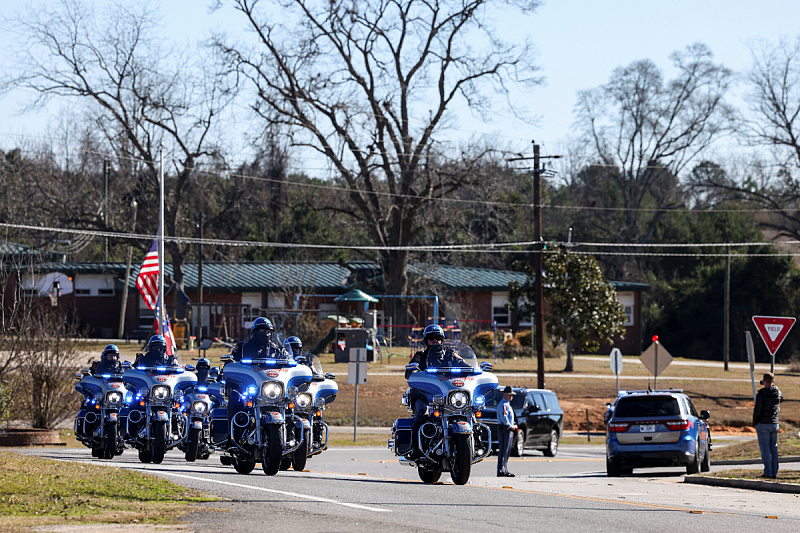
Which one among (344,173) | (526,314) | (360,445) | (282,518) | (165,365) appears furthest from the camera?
(344,173)

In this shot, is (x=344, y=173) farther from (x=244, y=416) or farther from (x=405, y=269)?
(x=244, y=416)

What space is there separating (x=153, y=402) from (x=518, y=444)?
10.3 m

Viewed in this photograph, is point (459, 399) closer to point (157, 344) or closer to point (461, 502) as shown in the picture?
point (461, 502)

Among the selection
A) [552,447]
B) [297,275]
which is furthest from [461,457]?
[297,275]

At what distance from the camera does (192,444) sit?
19422mm

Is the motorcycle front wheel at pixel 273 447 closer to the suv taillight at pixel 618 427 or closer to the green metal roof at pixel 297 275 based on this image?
the suv taillight at pixel 618 427

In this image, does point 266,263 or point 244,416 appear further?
point 266,263

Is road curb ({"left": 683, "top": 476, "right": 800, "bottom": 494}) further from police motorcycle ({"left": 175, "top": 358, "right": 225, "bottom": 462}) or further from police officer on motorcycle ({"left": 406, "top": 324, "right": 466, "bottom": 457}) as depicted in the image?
police motorcycle ({"left": 175, "top": 358, "right": 225, "bottom": 462})

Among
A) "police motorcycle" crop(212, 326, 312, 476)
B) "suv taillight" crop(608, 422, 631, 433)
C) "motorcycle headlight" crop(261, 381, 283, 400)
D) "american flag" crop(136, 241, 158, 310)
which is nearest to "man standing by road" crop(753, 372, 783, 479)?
"suv taillight" crop(608, 422, 631, 433)

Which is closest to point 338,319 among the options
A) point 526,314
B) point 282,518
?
point 526,314

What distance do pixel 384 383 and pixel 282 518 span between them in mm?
27996

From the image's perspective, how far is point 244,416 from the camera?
1487 centimetres

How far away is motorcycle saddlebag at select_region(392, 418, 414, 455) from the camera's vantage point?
14.6 meters

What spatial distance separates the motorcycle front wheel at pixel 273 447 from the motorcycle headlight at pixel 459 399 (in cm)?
235
